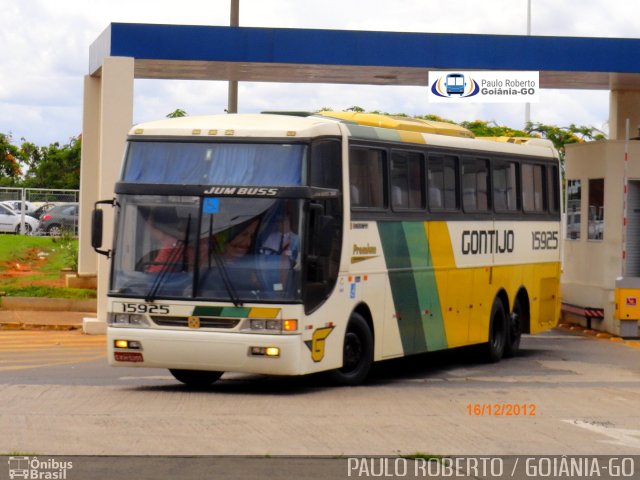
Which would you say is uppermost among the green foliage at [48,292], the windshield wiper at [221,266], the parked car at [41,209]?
the parked car at [41,209]

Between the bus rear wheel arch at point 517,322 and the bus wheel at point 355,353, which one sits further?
the bus rear wheel arch at point 517,322

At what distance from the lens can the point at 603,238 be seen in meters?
26.1

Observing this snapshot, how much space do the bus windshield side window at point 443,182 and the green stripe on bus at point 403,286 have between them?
113 centimetres

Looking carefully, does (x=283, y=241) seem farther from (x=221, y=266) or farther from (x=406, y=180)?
(x=406, y=180)

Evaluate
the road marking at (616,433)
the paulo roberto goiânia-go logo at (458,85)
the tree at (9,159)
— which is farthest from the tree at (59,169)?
the road marking at (616,433)

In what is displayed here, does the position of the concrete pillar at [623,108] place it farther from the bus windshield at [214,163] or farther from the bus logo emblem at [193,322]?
the bus logo emblem at [193,322]

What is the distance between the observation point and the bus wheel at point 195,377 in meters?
16.1

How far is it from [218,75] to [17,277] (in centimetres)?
669

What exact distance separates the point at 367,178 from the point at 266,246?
2.24 meters

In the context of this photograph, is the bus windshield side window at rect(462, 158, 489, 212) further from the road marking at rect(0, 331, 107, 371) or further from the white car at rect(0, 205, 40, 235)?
the white car at rect(0, 205, 40, 235)

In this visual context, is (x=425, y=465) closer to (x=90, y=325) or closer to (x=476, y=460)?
(x=476, y=460)

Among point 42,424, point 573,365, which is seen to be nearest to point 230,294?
point 42,424

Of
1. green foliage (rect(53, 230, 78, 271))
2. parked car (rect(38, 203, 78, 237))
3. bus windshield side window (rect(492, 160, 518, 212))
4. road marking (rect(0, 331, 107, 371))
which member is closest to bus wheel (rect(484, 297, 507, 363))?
bus windshield side window (rect(492, 160, 518, 212))

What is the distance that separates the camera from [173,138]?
15.6 m
